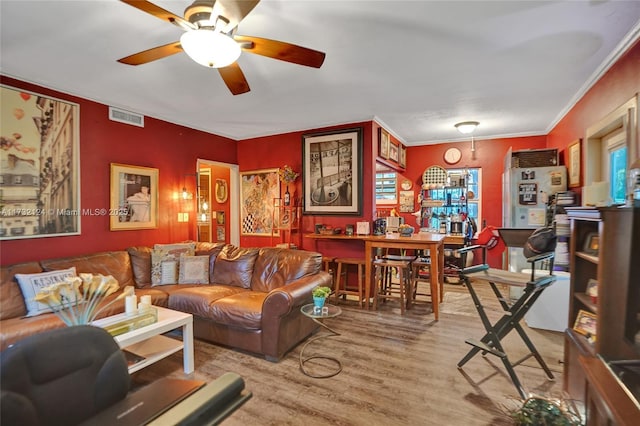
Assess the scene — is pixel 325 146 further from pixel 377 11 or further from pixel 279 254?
pixel 377 11

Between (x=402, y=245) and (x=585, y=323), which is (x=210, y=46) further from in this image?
(x=402, y=245)

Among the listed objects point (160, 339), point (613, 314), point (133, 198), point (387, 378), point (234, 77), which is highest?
point (234, 77)

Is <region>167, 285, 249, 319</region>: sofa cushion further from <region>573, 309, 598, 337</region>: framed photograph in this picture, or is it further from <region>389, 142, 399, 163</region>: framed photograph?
<region>389, 142, 399, 163</region>: framed photograph

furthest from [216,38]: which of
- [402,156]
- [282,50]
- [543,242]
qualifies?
[402,156]

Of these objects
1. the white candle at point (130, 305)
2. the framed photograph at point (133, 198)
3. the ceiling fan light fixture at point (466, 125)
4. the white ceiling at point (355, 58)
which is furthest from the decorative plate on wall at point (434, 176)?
the white candle at point (130, 305)

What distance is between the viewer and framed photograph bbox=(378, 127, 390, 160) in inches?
189

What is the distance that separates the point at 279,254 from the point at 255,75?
1993mm

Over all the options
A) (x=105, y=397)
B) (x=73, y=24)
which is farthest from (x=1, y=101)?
(x=105, y=397)

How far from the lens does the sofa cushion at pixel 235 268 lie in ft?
12.0

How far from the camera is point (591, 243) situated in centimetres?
197

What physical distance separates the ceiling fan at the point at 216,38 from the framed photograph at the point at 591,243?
84.5 inches

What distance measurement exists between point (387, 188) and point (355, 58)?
435 cm

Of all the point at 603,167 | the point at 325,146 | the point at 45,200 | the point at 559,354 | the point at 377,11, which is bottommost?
the point at 559,354

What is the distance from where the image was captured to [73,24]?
2.18 metres
